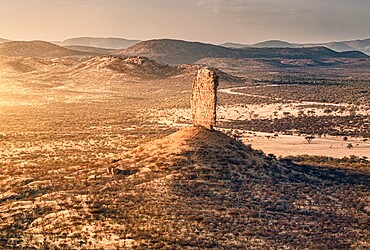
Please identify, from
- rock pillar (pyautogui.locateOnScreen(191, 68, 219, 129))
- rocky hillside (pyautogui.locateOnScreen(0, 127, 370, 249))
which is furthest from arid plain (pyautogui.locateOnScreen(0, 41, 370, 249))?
rock pillar (pyautogui.locateOnScreen(191, 68, 219, 129))

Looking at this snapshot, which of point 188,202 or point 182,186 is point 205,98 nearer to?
point 182,186

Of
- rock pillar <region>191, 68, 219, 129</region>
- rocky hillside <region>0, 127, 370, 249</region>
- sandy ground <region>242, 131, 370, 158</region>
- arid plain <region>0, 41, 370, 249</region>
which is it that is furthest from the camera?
sandy ground <region>242, 131, 370, 158</region>

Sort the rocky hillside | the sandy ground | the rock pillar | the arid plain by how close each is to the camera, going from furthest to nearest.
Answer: the sandy ground, the rock pillar, the arid plain, the rocky hillside

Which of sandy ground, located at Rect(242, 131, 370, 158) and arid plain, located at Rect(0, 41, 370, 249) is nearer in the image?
arid plain, located at Rect(0, 41, 370, 249)

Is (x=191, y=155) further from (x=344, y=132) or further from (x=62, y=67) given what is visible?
(x=62, y=67)

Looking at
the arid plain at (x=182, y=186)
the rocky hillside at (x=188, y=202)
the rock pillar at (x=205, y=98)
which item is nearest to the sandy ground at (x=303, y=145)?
the arid plain at (x=182, y=186)

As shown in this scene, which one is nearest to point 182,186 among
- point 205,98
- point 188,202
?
point 188,202

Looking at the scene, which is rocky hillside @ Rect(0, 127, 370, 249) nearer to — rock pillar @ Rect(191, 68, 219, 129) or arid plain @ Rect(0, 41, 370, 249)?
arid plain @ Rect(0, 41, 370, 249)

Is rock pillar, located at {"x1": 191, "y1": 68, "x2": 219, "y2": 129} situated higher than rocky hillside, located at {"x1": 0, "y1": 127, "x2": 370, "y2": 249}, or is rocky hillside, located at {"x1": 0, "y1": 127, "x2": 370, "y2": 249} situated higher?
rock pillar, located at {"x1": 191, "y1": 68, "x2": 219, "y2": 129}
